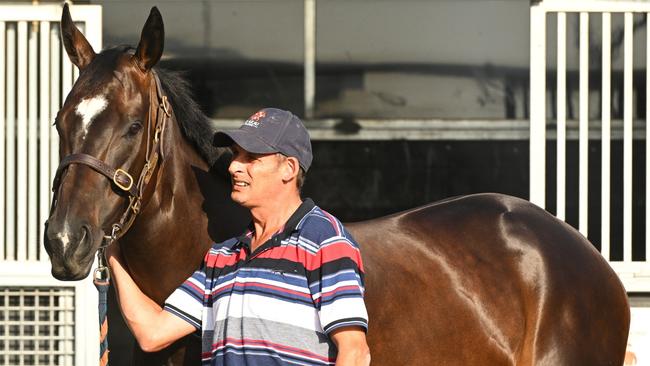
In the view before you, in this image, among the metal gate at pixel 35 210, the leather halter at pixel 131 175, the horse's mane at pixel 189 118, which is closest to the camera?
the leather halter at pixel 131 175

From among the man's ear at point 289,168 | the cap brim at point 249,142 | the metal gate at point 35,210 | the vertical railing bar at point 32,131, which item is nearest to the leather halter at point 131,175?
the cap brim at point 249,142

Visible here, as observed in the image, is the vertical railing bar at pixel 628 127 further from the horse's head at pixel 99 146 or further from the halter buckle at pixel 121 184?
the halter buckle at pixel 121 184

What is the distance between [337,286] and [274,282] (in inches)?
6.0

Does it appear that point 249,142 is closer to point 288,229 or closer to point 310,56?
point 288,229

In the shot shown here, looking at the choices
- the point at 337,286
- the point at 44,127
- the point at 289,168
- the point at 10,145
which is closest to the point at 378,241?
the point at 289,168

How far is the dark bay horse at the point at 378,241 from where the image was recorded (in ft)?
9.16

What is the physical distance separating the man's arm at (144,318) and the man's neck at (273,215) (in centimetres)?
33

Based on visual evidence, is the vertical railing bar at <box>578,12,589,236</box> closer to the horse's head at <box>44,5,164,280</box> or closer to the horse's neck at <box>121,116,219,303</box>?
the horse's neck at <box>121,116,219,303</box>

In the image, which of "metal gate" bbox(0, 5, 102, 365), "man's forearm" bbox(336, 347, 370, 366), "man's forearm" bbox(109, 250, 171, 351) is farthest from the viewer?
"metal gate" bbox(0, 5, 102, 365)

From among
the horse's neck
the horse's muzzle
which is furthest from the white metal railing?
the horse's muzzle

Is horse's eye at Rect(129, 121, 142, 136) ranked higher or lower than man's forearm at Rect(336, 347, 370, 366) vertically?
higher

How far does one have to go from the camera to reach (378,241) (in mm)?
3449

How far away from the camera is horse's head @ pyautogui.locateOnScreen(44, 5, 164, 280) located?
2695mm

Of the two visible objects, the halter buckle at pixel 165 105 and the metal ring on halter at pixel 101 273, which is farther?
the halter buckle at pixel 165 105
